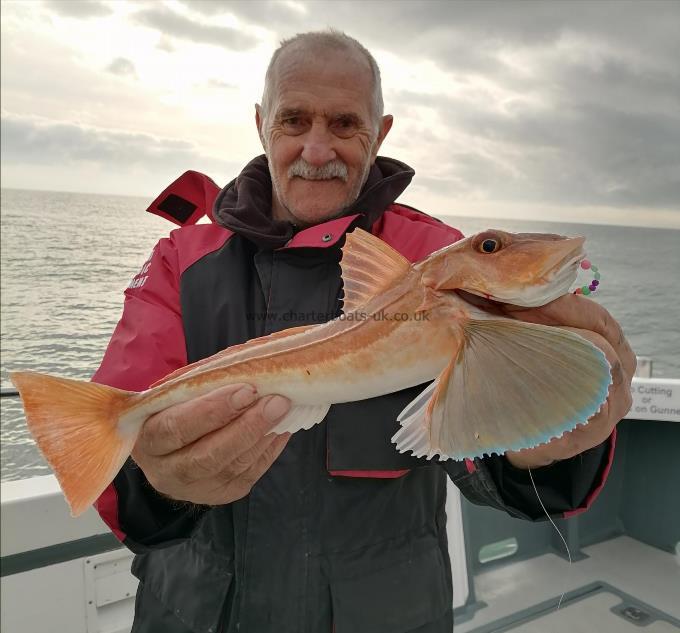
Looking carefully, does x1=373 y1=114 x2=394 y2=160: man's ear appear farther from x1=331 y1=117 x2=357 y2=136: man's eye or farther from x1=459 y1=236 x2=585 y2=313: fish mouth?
x1=459 y1=236 x2=585 y2=313: fish mouth

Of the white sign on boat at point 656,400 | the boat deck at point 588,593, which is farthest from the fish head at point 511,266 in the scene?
the white sign on boat at point 656,400

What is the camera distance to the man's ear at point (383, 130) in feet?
9.07

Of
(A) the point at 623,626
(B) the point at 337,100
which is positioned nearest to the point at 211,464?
(B) the point at 337,100

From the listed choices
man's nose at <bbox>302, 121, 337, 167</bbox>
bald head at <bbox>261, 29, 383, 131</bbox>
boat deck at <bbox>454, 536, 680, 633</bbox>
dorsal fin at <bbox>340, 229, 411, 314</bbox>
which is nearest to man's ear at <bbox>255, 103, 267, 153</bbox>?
bald head at <bbox>261, 29, 383, 131</bbox>

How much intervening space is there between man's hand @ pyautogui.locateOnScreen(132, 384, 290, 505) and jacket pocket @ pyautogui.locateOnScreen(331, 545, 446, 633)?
62 centimetres

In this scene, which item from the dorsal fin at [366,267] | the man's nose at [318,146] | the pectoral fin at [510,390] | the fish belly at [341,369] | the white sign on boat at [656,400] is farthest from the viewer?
the white sign on boat at [656,400]

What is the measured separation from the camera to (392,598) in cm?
197

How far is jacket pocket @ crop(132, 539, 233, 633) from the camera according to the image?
1.97 meters

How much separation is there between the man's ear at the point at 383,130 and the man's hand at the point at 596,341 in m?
1.58

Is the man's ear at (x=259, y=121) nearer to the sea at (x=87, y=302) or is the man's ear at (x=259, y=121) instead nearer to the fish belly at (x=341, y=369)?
the fish belly at (x=341, y=369)

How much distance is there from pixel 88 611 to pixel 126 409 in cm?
215

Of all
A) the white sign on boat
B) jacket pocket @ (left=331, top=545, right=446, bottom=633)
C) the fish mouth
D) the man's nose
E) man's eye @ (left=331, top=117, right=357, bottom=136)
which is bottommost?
jacket pocket @ (left=331, top=545, right=446, bottom=633)

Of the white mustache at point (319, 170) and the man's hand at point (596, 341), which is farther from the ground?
the white mustache at point (319, 170)

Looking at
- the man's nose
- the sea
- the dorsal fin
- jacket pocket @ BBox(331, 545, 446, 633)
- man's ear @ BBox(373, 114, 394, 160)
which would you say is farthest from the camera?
the sea
